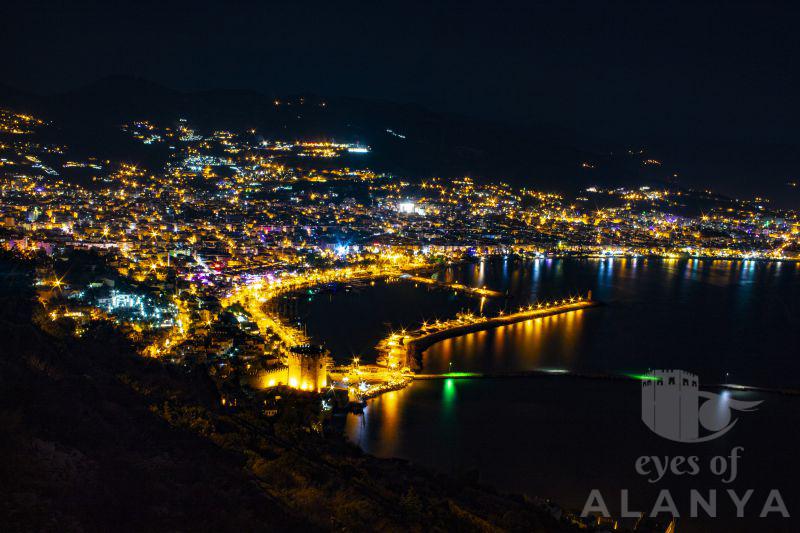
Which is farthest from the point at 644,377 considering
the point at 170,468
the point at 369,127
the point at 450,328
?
the point at 369,127

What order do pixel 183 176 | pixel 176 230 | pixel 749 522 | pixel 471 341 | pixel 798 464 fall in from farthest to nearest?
1. pixel 183 176
2. pixel 176 230
3. pixel 471 341
4. pixel 798 464
5. pixel 749 522

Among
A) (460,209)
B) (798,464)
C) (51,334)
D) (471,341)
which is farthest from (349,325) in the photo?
(460,209)

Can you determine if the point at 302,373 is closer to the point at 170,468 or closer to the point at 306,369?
the point at 306,369

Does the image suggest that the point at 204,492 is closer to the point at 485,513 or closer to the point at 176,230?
the point at 485,513

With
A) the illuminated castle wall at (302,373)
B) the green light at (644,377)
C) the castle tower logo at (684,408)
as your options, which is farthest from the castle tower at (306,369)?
the green light at (644,377)

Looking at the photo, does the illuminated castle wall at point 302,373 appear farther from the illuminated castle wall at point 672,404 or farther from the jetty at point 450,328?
the illuminated castle wall at point 672,404

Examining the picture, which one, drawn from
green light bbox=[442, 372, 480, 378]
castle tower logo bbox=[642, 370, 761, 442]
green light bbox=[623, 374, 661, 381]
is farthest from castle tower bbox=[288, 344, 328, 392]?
green light bbox=[623, 374, 661, 381]
